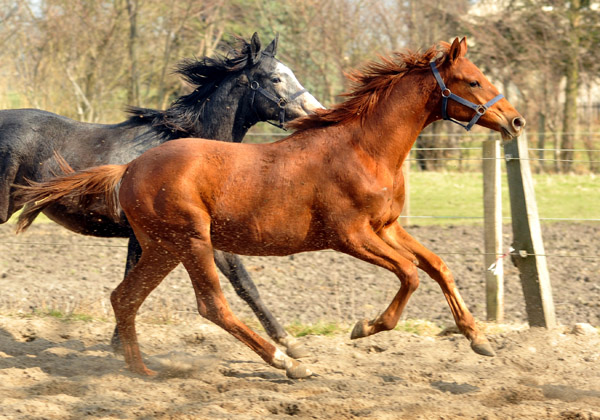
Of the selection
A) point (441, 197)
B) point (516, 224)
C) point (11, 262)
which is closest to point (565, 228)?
point (441, 197)

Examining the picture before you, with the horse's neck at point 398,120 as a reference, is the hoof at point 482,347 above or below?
below

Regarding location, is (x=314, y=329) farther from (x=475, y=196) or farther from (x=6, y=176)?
(x=475, y=196)

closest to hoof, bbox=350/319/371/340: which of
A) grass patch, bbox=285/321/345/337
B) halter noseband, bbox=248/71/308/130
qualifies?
grass patch, bbox=285/321/345/337

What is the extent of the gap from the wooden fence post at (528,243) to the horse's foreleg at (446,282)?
1327 millimetres

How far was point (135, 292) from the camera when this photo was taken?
437cm

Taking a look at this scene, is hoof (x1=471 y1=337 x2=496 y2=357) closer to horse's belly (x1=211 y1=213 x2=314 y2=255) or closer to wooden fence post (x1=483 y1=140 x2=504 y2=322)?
horse's belly (x1=211 y1=213 x2=314 y2=255)

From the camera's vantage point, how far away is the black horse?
492cm

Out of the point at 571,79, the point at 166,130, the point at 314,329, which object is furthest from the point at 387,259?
the point at 571,79

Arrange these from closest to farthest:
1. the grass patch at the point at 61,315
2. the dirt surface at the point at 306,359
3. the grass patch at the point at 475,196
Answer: the dirt surface at the point at 306,359, the grass patch at the point at 61,315, the grass patch at the point at 475,196

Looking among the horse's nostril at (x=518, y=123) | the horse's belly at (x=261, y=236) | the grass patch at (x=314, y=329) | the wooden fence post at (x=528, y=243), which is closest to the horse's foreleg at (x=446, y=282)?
the horse's belly at (x=261, y=236)

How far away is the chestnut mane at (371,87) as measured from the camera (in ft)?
13.8

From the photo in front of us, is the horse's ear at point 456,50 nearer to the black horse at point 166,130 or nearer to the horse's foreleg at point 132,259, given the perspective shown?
the black horse at point 166,130

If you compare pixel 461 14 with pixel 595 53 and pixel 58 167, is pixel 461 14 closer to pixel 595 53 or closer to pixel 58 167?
pixel 595 53

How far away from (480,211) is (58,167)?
768 cm
